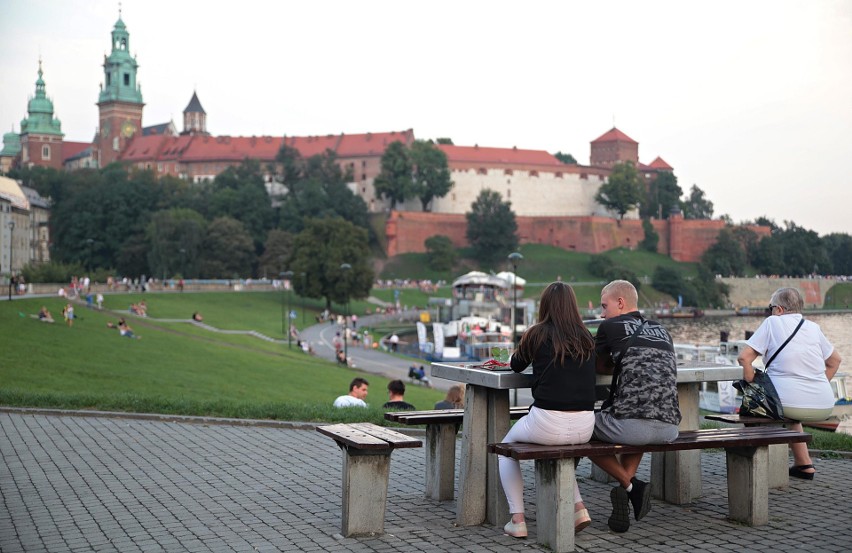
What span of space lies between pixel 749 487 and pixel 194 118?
126 meters

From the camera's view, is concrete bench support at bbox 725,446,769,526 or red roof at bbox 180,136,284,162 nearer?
concrete bench support at bbox 725,446,769,526

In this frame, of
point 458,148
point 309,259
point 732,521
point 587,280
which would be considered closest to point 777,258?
point 587,280

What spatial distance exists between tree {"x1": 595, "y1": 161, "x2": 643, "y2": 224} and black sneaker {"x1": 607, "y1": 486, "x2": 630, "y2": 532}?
9759cm

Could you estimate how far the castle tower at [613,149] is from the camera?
395 feet

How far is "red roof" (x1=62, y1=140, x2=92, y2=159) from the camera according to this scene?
132 metres

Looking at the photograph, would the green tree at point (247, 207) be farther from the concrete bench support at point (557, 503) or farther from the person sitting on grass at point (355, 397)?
the concrete bench support at point (557, 503)

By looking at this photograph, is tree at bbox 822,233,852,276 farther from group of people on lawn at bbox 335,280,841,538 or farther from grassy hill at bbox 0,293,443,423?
group of people on lawn at bbox 335,280,841,538

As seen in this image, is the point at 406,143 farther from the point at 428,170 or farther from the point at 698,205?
the point at 698,205

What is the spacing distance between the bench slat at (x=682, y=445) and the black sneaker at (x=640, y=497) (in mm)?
304

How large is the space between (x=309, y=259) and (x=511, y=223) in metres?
34.8

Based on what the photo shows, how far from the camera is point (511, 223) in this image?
93.5m

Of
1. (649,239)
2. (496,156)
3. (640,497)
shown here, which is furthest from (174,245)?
(640,497)

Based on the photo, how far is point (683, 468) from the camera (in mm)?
7555

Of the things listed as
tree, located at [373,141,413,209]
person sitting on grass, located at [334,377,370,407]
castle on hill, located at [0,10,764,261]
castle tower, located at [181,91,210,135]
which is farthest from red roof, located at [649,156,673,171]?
person sitting on grass, located at [334,377,370,407]
